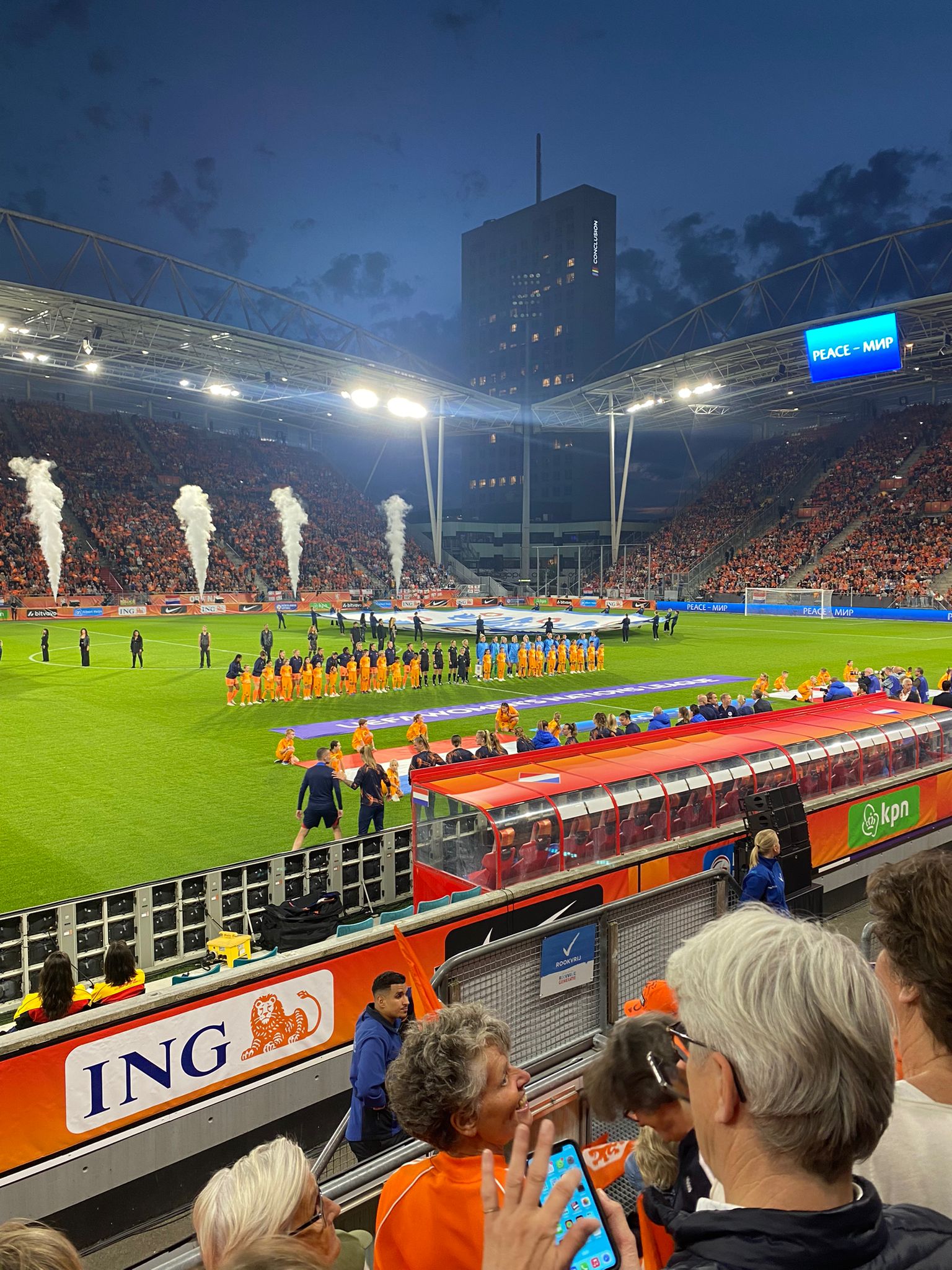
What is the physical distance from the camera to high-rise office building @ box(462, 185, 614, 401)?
106438 mm

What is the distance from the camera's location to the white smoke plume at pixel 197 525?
58.4 m

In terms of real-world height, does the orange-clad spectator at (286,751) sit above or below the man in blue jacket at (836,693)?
below

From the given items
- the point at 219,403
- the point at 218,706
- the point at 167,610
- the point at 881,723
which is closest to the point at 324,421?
the point at 219,403

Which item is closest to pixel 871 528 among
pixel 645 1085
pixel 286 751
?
pixel 286 751

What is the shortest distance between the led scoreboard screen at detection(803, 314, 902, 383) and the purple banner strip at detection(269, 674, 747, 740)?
82.8 feet

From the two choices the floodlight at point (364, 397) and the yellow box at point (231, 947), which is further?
the floodlight at point (364, 397)

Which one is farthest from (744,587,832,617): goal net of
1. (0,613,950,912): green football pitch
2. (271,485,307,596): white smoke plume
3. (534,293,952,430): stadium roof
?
(271,485,307,596): white smoke plume

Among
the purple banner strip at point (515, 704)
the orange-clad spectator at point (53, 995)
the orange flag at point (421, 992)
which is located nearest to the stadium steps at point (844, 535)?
the purple banner strip at point (515, 704)

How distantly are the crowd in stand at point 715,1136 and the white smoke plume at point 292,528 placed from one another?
59.5 m

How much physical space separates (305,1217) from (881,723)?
12165 millimetres

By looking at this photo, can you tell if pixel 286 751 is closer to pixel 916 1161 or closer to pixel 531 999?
pixel 531 999

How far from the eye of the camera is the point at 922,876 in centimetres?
251

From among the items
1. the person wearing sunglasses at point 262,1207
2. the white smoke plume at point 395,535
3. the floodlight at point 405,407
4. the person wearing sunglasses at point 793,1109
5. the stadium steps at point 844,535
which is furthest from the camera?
the white smoke plume at point 395,535

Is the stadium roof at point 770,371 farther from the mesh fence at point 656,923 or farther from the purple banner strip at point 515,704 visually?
the mesh fence at point 656,923
